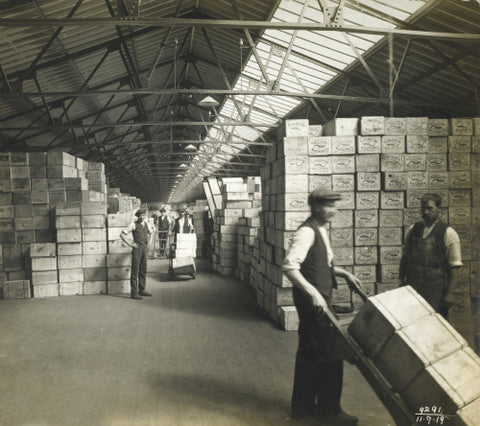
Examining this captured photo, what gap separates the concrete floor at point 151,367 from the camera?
3957 mm

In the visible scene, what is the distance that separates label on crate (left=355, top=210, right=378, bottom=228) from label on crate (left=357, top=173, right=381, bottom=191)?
40cm

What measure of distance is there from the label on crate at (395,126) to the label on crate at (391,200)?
3.30 feet

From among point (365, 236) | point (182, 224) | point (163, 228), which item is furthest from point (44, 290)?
point (163, 228)

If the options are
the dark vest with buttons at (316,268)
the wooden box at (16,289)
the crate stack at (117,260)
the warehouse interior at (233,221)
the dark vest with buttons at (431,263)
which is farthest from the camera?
the crate stack at (117,260)

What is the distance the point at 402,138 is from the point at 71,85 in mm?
10151

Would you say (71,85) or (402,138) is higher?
(71,85)

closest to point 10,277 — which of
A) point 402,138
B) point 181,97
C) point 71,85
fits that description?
point 71,85

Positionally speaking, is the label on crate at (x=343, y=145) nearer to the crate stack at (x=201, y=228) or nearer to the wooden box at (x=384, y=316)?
the wooden box at (x=384, y=316)

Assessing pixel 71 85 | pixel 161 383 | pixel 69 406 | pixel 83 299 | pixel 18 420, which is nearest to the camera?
pixel 18 420

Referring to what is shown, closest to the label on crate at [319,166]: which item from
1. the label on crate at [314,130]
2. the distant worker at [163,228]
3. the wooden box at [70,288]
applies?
the label on crate at [314,130]

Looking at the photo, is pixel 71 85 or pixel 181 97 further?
pixel 181 97

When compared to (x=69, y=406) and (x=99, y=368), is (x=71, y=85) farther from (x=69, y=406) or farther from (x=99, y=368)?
(x=69, y=406)

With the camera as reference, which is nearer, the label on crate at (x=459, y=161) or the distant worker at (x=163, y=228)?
the label on crate at (x=459, y=161)

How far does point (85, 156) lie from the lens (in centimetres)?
2144
